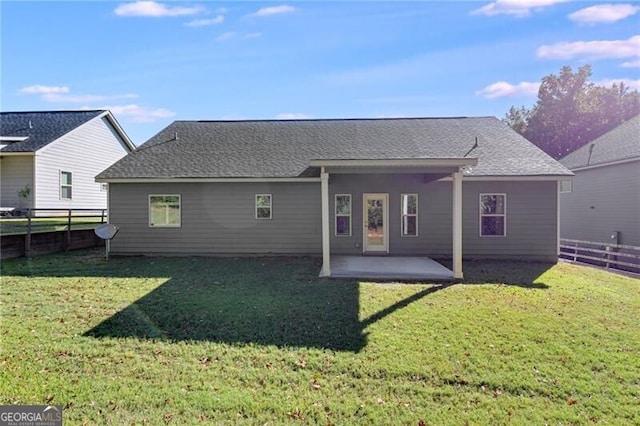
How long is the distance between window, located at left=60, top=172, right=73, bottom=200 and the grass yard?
9.80m

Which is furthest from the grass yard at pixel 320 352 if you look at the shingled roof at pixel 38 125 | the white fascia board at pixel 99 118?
the shingled roof at pixel 38 125

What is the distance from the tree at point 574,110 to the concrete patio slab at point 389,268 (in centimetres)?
2507

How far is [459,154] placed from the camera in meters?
12.2

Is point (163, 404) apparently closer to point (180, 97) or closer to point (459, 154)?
point (459, 154)

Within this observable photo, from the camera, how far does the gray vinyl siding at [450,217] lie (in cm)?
1140

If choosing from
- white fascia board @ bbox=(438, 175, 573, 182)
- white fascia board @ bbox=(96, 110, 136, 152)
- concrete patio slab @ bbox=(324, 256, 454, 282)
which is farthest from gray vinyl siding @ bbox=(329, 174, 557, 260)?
white fascia board @ bbox=(96, 110, 136, 152)

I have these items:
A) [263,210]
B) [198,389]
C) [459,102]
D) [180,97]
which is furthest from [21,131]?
[459,102]

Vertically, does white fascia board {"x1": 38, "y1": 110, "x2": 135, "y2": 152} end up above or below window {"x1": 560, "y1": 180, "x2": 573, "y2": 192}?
above

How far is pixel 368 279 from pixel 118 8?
8934 mm

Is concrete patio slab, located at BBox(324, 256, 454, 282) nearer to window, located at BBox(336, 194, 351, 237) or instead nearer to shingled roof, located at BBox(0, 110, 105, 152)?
window, located at BBox(336, 194, 351, 237)

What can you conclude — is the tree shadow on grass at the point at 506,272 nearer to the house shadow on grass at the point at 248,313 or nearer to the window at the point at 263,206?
the house shadow on grass at the point at 248,313

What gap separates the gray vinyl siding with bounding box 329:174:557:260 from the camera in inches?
449

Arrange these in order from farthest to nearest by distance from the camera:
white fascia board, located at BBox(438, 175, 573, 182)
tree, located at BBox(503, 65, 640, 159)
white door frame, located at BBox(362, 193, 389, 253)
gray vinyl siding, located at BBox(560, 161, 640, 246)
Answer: tree, located at BBox(503, 65, 640, 159), gray vinyl siding, located at BBox(560, 161, 640, 246), white door frame, located at BBox(362, 193, 389, 253), white fascia board, located at BBox(438, 175, 573, 182)

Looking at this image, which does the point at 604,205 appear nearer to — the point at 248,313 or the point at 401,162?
the point at 401,162
